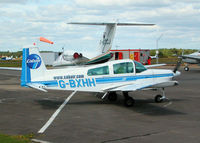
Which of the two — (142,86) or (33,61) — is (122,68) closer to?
(142,86)

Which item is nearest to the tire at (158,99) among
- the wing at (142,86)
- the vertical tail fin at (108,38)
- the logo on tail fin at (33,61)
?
the wing at (142,86)

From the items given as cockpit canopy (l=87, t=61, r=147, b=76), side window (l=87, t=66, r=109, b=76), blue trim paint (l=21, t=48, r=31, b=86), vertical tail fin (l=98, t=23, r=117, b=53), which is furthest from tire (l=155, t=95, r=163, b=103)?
vertical tail fin (l=98, t=23, r=117, b=53)

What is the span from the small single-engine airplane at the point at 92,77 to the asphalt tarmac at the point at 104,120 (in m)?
0.87

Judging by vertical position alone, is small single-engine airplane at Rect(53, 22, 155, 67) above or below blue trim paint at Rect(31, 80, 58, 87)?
above

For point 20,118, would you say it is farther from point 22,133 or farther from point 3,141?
point 3,141

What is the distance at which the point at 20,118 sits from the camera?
31.0 ft

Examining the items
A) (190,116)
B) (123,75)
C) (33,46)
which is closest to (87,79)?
(123,75)

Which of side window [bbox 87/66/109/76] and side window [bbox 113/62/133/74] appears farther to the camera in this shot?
A: side window [bbox 113/62/133/74]

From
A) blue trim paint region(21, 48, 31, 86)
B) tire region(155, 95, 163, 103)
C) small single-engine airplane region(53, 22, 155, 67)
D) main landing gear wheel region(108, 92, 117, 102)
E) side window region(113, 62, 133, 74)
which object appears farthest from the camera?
small single-engine airplane region(53, 22, 155, 67)

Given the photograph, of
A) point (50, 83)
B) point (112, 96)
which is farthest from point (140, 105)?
point (50, 83)

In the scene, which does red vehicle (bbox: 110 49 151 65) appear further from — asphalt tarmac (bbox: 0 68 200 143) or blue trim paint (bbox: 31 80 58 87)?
blue trim paint (bbox: 31 80 58 87)

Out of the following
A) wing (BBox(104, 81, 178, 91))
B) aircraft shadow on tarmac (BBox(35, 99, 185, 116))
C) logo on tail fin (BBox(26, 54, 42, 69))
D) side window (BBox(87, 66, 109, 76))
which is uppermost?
logo on tail fin (BBox(26, 54, 42, 69))

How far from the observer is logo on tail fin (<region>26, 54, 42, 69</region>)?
1130cm

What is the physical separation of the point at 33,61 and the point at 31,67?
272 mm
